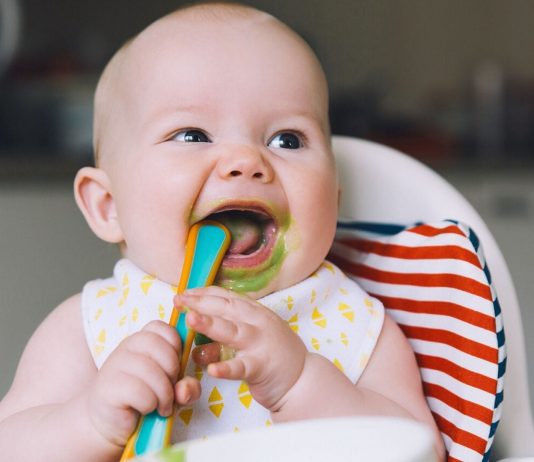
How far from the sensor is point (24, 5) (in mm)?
2594

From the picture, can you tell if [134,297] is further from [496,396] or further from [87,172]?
[496,396]

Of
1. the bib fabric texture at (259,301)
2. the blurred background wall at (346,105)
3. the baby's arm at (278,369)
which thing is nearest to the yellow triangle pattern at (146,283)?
the bib fabric texture at (259,301)

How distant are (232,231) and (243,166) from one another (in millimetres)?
55

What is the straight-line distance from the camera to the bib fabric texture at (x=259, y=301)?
2.34ft

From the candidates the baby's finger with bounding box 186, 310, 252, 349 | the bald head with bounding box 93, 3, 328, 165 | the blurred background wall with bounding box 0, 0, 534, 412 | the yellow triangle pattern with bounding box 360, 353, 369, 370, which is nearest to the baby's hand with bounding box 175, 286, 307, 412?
the baby's finger with bounding box 186, 310, 252, 349

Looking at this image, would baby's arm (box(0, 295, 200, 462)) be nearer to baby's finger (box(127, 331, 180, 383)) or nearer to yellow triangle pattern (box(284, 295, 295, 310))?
baby's finger (box(127, 331, 180, 383))

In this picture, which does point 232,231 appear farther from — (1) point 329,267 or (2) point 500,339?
(2) point 500,339

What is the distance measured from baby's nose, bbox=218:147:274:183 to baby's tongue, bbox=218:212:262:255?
41 millimetres

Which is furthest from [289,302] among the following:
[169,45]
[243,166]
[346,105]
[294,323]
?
[346,105]

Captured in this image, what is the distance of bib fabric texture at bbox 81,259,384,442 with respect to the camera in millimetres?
714

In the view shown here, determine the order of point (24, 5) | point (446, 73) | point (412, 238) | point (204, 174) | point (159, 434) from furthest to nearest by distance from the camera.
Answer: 1. point (446, 73)
2. point (24, 5)
3. point (412, 238)
4. point (204, 174)
5. point (159, 434)

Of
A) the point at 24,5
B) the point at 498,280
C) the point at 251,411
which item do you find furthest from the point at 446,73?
the point at 251,411

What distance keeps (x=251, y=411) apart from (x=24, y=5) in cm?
213

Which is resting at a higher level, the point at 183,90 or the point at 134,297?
the point at 183,90
